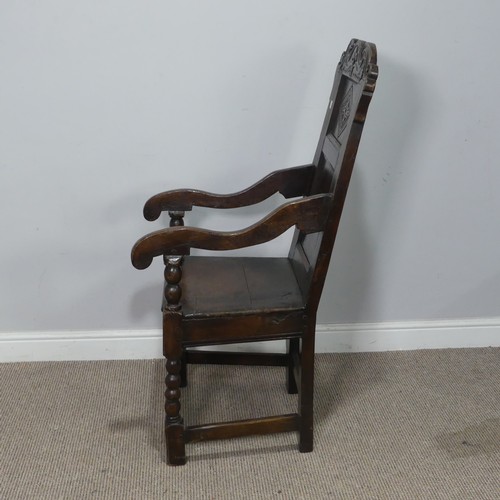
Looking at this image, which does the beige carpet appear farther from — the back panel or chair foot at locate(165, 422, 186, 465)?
the back panel

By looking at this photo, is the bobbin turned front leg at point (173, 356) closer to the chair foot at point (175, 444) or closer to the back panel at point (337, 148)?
the chair foot at point (175, 444)

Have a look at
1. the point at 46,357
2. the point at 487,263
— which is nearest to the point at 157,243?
the point at 46,357

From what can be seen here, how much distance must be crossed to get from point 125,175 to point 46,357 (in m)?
0.69

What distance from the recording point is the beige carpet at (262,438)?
1.63 m

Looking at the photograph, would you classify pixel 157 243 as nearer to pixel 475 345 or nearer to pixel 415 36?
pixel 415 36

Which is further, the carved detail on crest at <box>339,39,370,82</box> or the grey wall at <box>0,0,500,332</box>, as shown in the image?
the grey wall at <box>0,0,500,332</box>

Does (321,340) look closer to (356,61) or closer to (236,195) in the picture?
(236,195)

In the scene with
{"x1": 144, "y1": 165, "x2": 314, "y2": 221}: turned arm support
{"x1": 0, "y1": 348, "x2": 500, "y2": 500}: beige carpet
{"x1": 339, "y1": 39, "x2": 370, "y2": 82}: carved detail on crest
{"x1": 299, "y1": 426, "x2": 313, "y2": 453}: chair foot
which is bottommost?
{"x1": 0, "y1": 348, "x2": 500, "y2": 500}: beige carpet

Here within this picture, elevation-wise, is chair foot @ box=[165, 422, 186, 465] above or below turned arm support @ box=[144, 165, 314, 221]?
below

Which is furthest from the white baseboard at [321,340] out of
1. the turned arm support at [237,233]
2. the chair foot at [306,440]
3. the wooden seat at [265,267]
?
the turned arm support at [237,233]

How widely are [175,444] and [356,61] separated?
1.09 metres

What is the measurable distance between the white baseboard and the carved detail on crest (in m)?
0.93

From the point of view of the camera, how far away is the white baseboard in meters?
2.11

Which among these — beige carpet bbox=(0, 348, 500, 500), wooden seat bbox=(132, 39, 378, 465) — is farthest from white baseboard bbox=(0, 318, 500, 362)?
wooden seat bbox=(132, 39, 378, 465)
